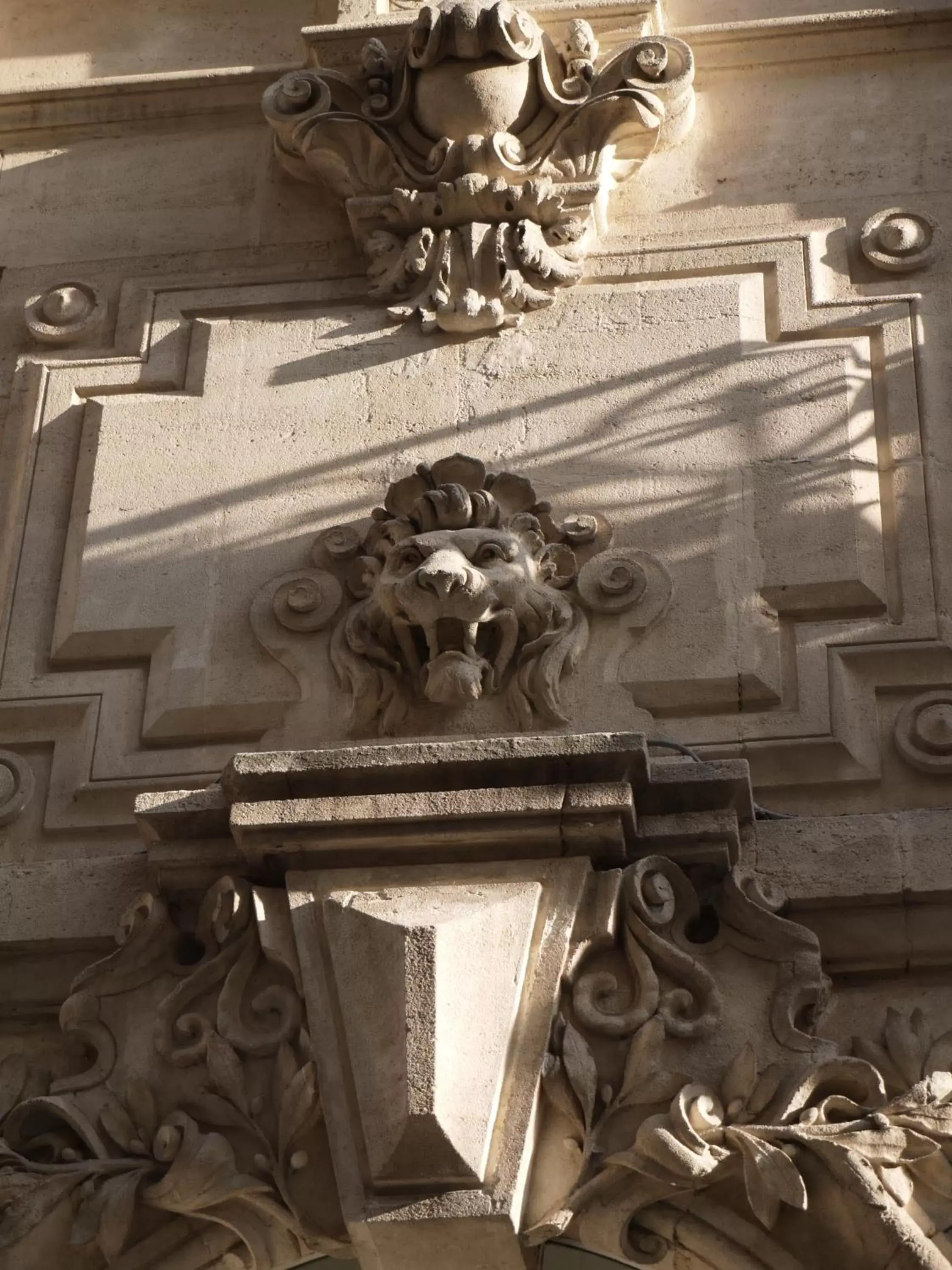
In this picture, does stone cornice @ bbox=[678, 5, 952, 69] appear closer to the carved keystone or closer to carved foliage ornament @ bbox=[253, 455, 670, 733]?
carved foliage ornament @ bbox=[253, 455, 670, 733]

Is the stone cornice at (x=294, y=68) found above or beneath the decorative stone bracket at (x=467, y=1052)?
above

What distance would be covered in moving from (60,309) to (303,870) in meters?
2.55

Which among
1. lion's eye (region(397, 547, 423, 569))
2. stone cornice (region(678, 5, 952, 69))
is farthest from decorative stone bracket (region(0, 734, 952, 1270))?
stone cornice (region(678, 5, 952, 69))

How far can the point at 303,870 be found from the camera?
243 inches

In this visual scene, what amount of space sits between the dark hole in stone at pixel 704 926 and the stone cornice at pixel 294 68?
127 inches

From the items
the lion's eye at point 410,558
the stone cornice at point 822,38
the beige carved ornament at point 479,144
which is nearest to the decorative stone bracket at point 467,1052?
the lion's eye at point 410,558

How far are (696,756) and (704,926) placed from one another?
0.51 m

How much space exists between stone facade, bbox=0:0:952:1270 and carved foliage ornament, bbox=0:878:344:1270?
0.01 meters

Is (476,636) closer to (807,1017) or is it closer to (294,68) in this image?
(807,1017)

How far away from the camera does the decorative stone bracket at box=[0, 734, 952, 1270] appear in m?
5.66

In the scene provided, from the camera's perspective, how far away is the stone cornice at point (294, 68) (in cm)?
815

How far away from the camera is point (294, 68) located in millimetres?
8359

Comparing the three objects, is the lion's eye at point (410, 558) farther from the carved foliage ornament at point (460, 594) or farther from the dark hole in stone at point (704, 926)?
the dark hole in stone at point (704, 926)

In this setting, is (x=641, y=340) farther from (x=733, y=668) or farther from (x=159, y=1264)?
(x=159, y=1264)
